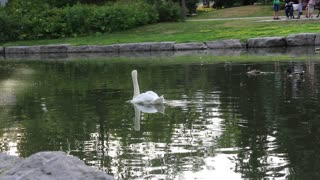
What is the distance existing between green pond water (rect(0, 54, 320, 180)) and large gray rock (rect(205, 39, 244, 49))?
12562 mm

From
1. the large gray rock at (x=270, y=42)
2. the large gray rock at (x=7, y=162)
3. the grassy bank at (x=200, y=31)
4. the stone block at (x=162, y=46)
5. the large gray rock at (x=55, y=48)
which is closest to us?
the large gray rock at (x=7, y=162)

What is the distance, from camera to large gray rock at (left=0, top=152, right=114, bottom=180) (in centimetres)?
554

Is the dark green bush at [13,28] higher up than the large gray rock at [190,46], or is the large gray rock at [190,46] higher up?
the dark green bush at [13,28]

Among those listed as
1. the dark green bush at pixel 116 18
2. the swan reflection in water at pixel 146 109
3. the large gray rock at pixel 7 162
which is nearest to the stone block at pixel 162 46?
the dark green bush at pixel 116 18

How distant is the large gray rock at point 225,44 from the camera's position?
1346 inches

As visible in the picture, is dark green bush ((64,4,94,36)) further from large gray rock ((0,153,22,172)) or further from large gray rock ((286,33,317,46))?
large gray rock ((0,153,22,172))

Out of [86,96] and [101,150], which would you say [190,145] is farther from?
[86,96]

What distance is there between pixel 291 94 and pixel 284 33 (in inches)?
797

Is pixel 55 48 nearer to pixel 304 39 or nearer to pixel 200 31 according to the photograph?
pixel 200 31

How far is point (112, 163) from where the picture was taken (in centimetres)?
894

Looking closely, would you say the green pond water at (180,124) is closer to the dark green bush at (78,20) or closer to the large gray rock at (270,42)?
the large gray rock at (270,42)

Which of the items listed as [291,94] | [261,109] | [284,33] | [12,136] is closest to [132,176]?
[12,136]

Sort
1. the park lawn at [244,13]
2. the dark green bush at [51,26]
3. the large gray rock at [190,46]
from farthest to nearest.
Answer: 1. the park lawn at [244,13]
2. the dark green bush at [51,26]
3. the large gray rock at [190,46]

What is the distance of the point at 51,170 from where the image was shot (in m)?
5.63
